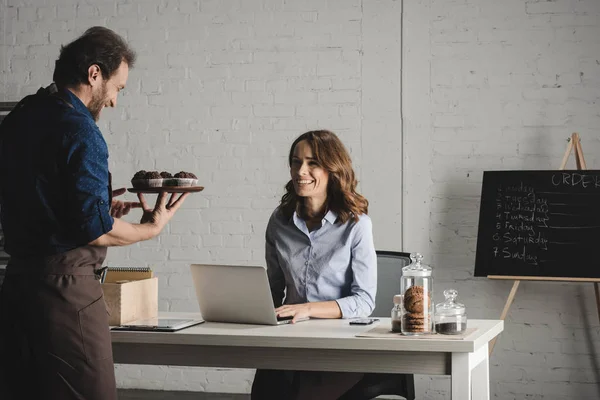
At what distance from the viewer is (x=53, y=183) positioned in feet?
6.77

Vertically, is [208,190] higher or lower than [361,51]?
lower

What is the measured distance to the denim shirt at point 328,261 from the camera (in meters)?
2.96

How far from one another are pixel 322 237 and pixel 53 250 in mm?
1189

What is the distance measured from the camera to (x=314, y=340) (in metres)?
2.32

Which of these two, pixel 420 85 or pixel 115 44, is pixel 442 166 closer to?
pixel 420 85

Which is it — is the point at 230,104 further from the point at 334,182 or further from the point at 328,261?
the point at 328,261

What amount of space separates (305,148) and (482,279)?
6.77 feet

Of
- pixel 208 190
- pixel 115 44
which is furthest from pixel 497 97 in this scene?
pixel 115 44

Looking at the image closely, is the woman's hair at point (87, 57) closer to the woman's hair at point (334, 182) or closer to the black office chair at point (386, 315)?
the woman's hair at point (334, 182)

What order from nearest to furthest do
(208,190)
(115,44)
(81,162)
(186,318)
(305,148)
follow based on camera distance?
(81,162) < (115,44) < (186,318) < (305,148) < (208,190)

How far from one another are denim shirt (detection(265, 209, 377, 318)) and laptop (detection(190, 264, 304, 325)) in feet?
0.98

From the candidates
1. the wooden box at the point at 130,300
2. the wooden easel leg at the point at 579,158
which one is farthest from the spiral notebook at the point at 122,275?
the wooden easel leg at the point at 579,158

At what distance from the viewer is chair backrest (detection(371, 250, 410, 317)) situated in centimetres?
338

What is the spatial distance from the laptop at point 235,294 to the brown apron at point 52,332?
51 centimetres
